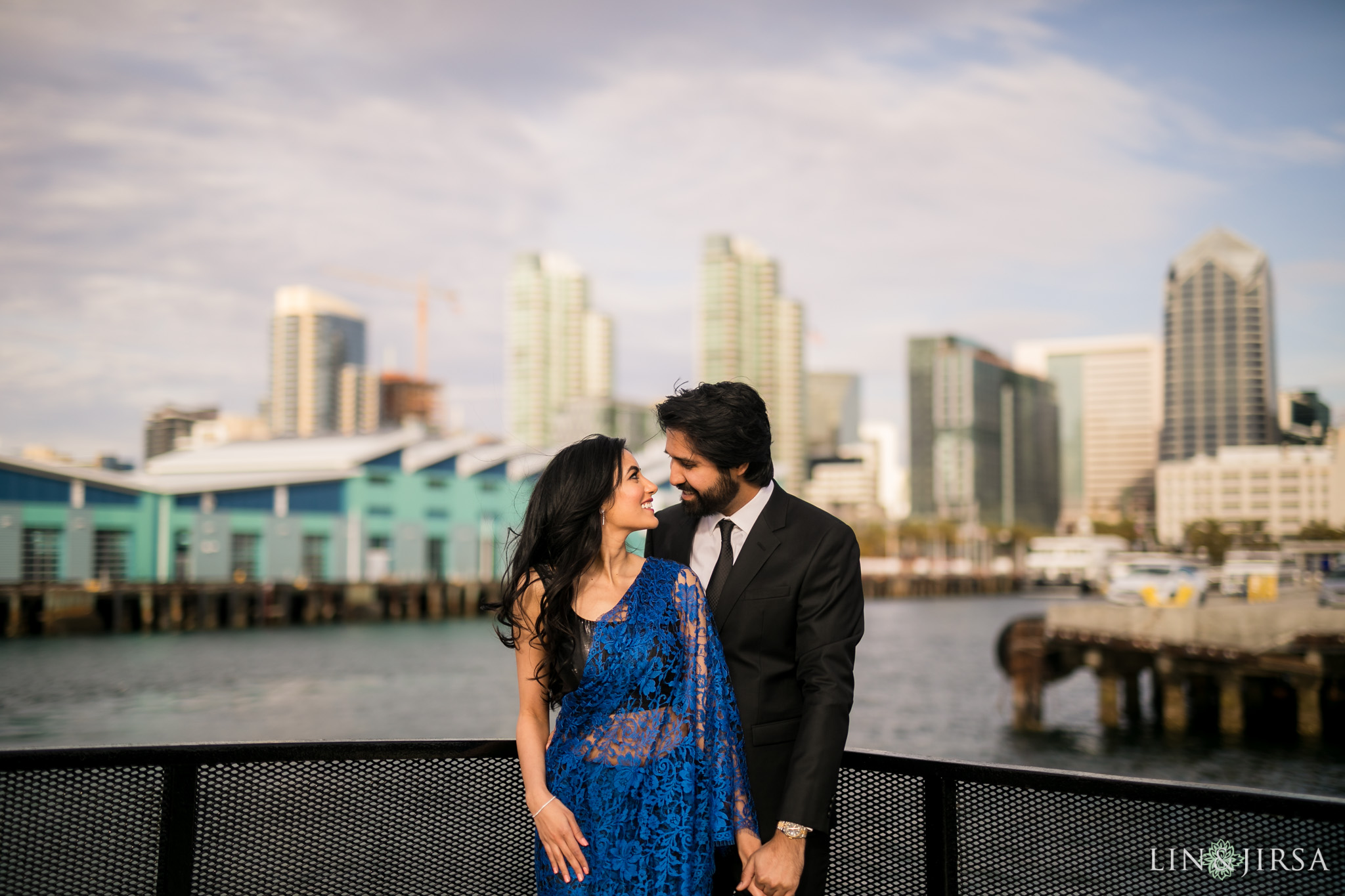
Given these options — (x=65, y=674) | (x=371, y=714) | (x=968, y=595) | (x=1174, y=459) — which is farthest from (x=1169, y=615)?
(x=968, y=595)

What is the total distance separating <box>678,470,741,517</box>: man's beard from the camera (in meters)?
3.26

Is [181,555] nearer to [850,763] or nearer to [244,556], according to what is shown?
[244,556]

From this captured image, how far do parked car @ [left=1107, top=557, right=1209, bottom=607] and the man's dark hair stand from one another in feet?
108

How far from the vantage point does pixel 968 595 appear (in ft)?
438

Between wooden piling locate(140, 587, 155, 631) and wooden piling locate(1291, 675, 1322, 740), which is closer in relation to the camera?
wooden piling locate(1291, 675, 1322, 740)

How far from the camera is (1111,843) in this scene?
288cm

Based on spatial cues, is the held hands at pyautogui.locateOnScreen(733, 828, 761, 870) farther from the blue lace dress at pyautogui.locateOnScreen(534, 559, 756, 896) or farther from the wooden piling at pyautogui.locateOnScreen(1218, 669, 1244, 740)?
the wooden piling at pyautogui.locateOnScreen(1218, 669, 1244, 740)

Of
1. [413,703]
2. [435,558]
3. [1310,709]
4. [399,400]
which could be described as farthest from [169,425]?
[1310,709]

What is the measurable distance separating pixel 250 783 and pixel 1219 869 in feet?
8.61

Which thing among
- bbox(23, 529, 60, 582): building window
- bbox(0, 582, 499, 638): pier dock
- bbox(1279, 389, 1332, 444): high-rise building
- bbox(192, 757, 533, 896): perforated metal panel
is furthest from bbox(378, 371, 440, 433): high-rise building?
bbox(192, 757, 533, 896): perforated metal panel

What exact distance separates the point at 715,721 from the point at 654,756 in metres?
0.18

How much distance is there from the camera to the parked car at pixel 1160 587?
113ft

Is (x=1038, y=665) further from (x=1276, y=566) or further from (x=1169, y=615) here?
(x=1276, y=566)

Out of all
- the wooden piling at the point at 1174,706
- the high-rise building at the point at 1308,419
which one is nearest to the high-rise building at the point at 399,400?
the high-rise building at the point at 1308,419
